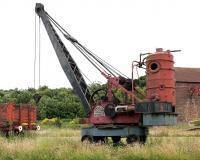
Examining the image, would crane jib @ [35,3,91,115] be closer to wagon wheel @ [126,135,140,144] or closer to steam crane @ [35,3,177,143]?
steam crane @ [35,3,177,143]

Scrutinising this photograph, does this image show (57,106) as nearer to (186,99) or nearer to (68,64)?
(186,99)

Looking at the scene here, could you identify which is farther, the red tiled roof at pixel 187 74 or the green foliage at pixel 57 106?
the red tiled roof at pixel 187 74

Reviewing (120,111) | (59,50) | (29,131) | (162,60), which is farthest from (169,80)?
(29,131)

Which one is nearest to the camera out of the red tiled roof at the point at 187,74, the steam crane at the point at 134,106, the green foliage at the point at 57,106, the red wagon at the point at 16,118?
the steam crane at the point at 134,106

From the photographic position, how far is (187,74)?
5912 centimetres

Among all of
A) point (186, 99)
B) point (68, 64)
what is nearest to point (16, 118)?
point (68, 64)

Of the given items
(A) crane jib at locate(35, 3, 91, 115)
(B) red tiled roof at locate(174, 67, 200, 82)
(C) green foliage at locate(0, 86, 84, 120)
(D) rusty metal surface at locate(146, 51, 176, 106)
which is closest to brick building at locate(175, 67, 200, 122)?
(B) red tiled roof at locate(174, 67, 200, 82)

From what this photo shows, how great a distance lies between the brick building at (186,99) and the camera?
5688 cm

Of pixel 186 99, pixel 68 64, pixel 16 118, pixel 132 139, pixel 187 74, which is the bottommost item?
pixel 132 139

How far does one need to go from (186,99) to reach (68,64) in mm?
38934

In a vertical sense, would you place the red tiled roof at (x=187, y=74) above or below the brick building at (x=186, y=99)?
above

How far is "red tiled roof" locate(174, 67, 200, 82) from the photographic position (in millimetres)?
57750

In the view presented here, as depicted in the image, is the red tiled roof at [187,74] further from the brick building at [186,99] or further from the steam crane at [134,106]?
the steam crane at [134,106]

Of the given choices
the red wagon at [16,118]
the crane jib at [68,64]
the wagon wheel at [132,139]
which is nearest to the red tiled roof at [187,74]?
the red wagon at [16,118]
